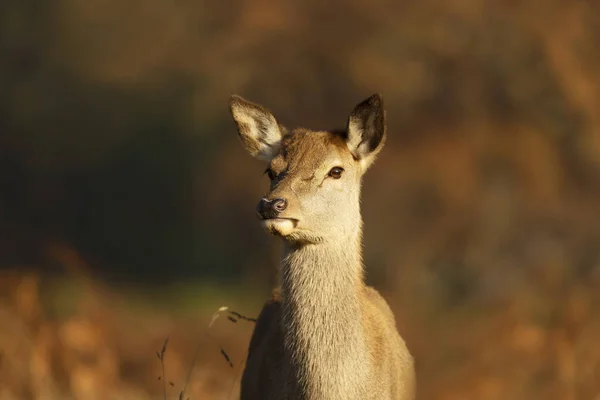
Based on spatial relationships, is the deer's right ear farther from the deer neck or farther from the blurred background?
the blurred background

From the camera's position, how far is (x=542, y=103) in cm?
2075

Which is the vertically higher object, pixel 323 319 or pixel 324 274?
pixel 324 274

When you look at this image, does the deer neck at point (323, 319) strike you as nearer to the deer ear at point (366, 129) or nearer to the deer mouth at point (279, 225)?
the deer mouth at point (279, 225)

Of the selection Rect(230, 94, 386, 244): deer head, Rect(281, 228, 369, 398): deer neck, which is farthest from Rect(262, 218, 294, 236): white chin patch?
Rect(281, 228, 369, 398): deer neck

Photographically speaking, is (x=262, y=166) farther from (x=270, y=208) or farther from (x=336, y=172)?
(x=270, y=208)

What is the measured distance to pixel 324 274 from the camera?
7883 mm

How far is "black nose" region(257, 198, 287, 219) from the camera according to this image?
749cm

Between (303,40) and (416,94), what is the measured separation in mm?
2362

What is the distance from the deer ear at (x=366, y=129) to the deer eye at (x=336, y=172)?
26 centimetres

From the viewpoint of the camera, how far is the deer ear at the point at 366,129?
8.16 m

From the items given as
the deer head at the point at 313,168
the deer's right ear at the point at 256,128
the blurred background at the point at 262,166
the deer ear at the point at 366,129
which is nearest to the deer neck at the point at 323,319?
the deer head at the point at 313,168

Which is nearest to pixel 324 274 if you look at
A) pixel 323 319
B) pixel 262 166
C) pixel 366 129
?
pixel 323 319

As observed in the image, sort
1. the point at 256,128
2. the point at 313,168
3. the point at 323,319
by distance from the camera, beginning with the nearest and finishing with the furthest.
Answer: the point at 323,319, the point at 313,168, the point at 256,128

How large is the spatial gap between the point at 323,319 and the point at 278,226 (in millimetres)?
701
